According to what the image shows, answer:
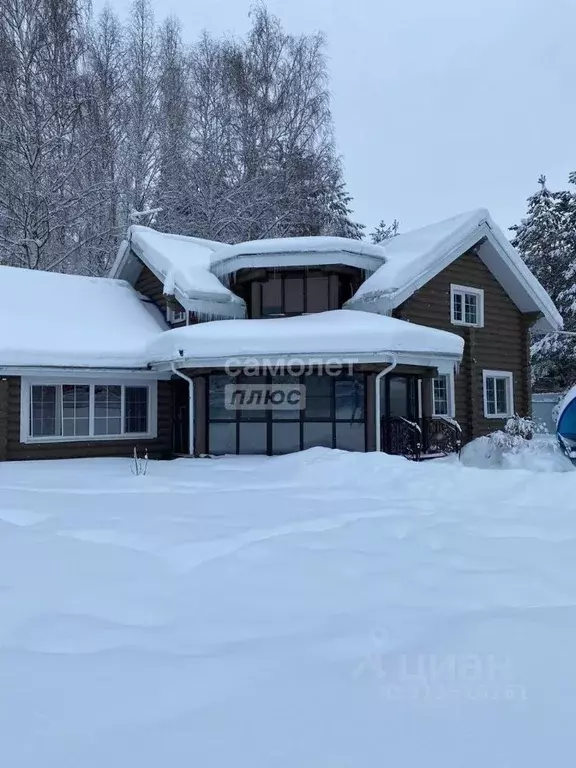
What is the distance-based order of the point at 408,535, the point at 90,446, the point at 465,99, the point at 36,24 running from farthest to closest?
the point at 465,99 < the point at 36,24 < the point at 90,446 < the point at 408,535

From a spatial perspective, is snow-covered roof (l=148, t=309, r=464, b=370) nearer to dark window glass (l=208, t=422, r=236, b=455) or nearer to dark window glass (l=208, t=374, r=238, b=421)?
dark window glass (l=208, t=374, r=238, b=421)

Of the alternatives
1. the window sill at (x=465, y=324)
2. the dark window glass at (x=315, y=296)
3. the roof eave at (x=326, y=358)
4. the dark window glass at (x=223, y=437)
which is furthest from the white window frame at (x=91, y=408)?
the window sill at (x=465, y=324)

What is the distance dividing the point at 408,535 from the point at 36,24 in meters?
21.2

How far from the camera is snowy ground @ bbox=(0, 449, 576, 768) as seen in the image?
2.55 m

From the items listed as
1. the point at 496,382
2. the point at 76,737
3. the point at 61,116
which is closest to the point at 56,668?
the point at 76,737

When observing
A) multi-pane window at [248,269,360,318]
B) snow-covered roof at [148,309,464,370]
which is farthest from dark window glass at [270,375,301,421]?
multi-pane window at [248,269,360,318]

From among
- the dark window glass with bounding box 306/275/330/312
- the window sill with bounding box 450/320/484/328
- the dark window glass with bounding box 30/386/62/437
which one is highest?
the dark window glass with bounding box 306/275/330/312

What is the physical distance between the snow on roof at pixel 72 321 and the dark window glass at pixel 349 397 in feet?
13.3

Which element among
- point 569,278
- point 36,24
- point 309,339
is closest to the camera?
point 309,339

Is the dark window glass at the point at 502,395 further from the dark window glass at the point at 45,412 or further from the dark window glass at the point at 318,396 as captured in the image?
the dark window glass at the point at 45,412

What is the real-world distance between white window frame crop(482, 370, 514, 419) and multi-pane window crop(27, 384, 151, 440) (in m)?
8.52

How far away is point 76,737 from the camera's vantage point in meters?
2.56

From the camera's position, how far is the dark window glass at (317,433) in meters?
12.8

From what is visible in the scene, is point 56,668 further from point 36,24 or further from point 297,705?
point 36,24
